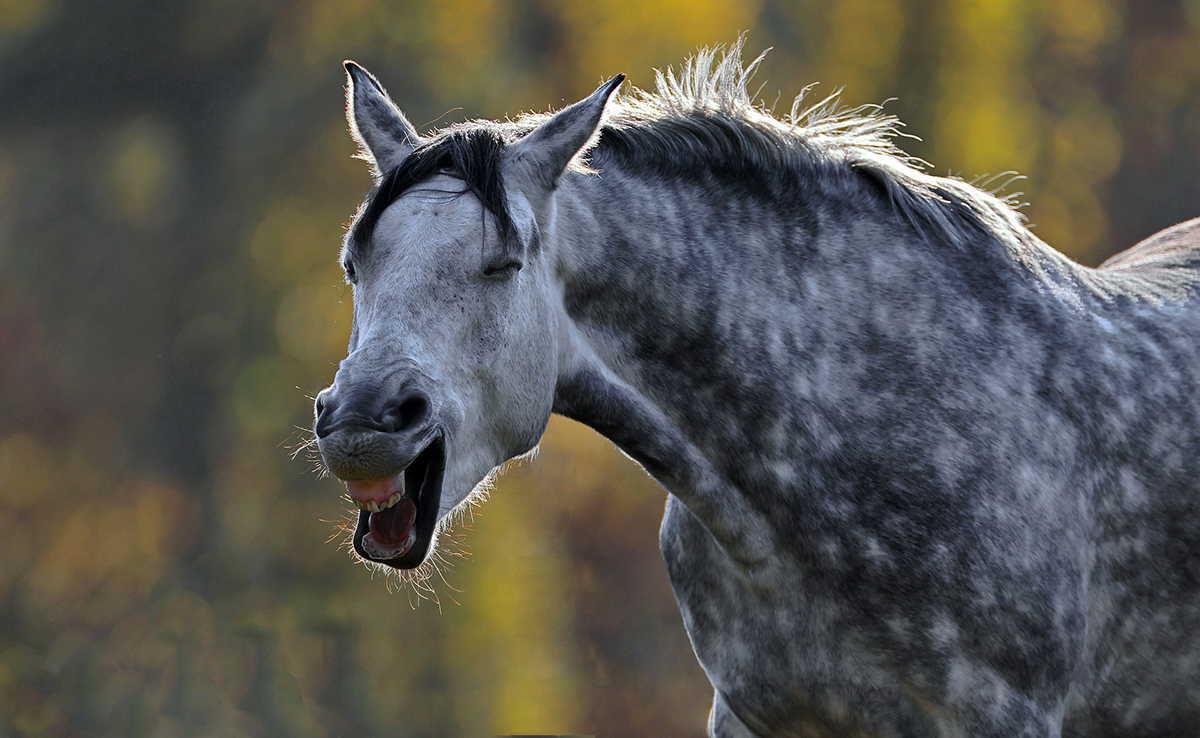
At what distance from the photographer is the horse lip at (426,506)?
7.05 ft

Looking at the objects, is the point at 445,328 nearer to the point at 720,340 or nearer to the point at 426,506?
the point at 426,506

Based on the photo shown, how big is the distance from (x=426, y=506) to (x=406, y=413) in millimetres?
239

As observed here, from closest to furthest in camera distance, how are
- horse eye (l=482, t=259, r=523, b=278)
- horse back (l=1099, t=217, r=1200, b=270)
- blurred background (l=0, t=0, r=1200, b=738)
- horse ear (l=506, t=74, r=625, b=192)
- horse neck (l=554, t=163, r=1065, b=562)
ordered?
horse eye (l=482, t=259, r=523, b=278)
horse ear (l=506, t=74, r=625, b=192)
horse neck (l=554, t=163, r=1065, b=562)
horse back (l=1099, t=217, r=1200, b=270)
blurred background (l=0, t=0, r=1200, b=738)

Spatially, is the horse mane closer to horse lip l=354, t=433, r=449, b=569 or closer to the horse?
the horse

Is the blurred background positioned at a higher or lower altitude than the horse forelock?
lower

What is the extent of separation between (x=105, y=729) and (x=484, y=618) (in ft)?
11.6

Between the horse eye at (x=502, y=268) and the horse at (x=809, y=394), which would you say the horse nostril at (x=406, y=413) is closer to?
the horse at (x=809, y=394)

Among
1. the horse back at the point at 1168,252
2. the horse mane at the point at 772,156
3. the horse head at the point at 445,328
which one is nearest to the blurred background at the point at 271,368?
the horse back at the point at 1168,252

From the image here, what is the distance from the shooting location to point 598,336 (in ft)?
8.13

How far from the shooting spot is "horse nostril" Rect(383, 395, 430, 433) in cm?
202

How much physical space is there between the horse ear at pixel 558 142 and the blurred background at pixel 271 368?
6.33m

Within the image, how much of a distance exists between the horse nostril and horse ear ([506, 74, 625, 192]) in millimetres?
621

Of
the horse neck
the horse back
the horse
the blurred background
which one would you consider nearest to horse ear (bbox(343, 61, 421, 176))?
the horse

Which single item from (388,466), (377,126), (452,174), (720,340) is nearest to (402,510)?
(388,466)
